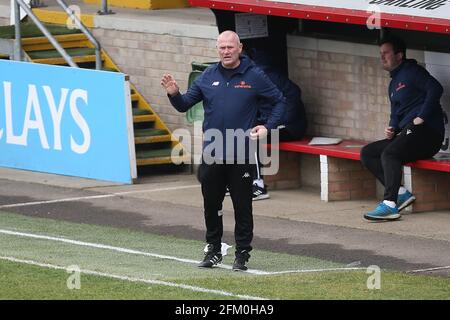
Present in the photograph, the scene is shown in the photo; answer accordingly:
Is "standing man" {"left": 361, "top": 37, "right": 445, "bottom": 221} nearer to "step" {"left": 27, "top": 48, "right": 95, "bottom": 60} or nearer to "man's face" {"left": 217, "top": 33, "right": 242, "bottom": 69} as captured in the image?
"man's face" {"left": 217, "top": 33, "right": 242, "bottom": 69}

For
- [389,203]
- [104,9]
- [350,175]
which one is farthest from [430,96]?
[104,9]

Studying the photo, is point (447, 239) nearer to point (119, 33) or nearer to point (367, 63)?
point (367, 63)

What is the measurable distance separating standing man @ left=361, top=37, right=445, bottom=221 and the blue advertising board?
3.26m

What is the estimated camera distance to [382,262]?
11734mm

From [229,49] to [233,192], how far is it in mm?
1069

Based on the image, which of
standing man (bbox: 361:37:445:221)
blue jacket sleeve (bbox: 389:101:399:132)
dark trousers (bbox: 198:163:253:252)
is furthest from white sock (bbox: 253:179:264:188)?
dark trousers (bbox: 198:163:253:252)

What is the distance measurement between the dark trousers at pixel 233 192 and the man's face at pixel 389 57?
340 cm

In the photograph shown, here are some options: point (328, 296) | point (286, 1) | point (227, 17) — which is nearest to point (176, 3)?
point (227, 17)

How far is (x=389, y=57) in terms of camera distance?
1389 centimetres

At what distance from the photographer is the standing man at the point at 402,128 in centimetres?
1361

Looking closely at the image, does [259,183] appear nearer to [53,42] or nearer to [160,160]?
[160,160]

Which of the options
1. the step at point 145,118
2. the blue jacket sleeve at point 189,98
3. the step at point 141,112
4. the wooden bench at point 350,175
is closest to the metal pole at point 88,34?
the step at point 141,112

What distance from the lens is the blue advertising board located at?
→ 1611cm
